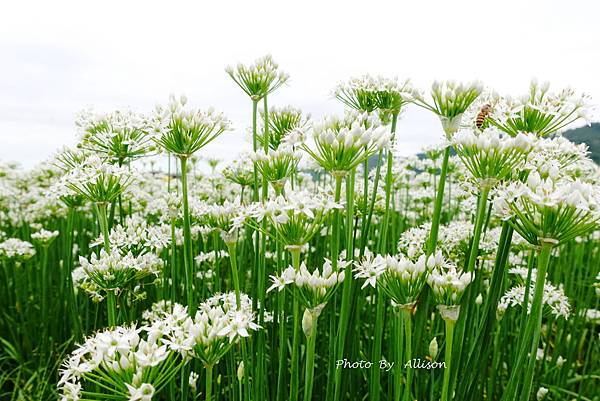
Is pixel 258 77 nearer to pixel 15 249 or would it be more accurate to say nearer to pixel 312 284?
pixel 312 284

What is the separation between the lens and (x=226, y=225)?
2893mm

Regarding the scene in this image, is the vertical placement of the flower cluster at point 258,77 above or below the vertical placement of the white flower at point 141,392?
→ above

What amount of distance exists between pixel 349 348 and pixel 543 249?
156 cm

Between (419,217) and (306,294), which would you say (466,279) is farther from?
(419,217)

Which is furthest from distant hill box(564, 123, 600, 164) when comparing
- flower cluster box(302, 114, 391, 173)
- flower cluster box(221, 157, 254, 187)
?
flower cluster box(221, 157, 254, 187)

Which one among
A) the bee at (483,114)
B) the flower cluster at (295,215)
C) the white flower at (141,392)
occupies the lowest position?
the white flower at (141,392)

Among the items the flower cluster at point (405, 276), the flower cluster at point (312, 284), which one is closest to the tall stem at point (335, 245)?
the flower cluster at point (312, 284)

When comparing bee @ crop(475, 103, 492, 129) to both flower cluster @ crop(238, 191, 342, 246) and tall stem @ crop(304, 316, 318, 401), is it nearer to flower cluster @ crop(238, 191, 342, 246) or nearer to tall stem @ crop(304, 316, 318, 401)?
flower cluster @ crop(238, 191, 342, 246)

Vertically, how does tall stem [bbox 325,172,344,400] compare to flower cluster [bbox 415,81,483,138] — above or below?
below

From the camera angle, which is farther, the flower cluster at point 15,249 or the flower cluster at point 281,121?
the flower cluster at point 15,249

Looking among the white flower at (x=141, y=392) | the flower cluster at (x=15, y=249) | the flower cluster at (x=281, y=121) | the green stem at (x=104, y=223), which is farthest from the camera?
the flower cluster at (x=15, y=249)

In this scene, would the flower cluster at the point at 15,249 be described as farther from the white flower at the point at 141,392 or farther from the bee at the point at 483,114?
the bee at the point at 483,114

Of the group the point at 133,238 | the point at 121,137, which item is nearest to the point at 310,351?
the point at 133,238

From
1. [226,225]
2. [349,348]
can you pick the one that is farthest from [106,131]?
[349,348]
